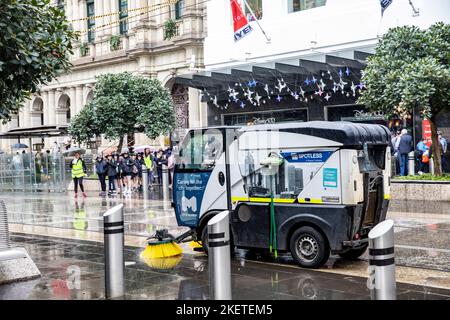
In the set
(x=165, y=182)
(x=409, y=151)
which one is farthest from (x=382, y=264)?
(x=165, y=182)

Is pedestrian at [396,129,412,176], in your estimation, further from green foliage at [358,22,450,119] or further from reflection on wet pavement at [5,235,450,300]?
reflection on wet pavement at [5,235,450,300]

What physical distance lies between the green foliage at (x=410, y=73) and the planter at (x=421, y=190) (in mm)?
1983

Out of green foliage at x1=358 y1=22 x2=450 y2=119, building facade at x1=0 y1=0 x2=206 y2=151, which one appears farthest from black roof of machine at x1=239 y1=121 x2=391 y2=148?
building facade at x1=0 y1=0 x2=206 y2=151

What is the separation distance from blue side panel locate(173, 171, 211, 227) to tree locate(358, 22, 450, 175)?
9.44 metres

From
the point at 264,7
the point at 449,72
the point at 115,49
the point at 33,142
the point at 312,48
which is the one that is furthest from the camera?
the point at 33,142

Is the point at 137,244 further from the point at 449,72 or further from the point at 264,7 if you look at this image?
the point at 264,7

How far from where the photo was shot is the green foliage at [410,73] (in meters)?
17.1

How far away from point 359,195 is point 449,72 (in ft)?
32.3

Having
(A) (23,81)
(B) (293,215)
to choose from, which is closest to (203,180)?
(B) (293,215)

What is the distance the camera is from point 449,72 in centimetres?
1698

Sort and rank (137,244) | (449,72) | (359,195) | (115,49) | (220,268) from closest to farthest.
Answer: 1. (220,268)
2. (359,195)
3. (137,244)
4. (449,72)
5. (115,49)

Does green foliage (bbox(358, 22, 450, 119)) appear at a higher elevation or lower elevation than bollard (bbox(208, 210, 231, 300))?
higher

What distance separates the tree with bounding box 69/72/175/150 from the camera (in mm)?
28969

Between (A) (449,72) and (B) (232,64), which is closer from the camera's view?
(A) (449,72)
